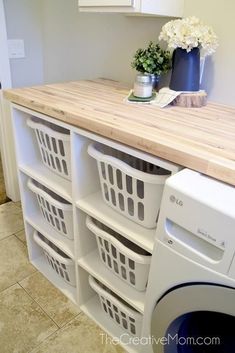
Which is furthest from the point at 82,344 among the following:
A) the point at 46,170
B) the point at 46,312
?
the point at 46,170

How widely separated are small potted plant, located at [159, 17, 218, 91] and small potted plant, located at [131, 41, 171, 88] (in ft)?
0.23

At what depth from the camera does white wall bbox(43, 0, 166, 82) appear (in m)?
1.38

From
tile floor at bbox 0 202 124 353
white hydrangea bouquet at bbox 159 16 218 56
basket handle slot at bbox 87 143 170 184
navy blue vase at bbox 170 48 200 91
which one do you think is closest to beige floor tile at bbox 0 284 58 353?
tile floor at bbox 0 202 124 353

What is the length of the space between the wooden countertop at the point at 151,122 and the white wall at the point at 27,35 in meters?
0.76

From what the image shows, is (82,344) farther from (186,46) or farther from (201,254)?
(186,46)

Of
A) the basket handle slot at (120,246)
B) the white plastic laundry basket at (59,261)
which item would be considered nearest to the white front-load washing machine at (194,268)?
the basket handle slot at (120,246)

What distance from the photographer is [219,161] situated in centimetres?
64

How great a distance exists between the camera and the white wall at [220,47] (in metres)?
1.05

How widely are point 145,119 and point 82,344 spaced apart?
3.26 feet

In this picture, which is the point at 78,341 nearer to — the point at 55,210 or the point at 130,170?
the point at 55,210

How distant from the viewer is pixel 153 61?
1.18 m

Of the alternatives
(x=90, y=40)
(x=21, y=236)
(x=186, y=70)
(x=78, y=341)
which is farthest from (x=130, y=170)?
(x=21, y=236)

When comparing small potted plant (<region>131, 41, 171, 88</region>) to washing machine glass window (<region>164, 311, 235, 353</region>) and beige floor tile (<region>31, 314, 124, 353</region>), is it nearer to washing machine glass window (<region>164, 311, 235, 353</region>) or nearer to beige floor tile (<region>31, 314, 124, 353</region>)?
washing machine glass window (<region>164, 311, 235, 353</region>)

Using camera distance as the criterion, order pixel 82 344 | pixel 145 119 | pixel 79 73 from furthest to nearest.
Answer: pixel 79 73 → pixel 82 344 → pixel 145 119
